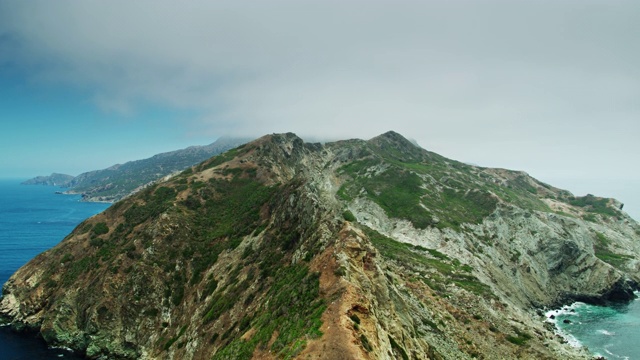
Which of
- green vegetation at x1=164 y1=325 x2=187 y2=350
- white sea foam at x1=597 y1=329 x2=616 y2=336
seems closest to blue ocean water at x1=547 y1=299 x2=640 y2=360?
white sea foam at x1=597 y1=329 x2=616 y2=336

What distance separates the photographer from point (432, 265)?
9638 centimetres

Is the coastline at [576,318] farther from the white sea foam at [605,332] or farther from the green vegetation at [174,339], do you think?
the green vegetation at [174,339]

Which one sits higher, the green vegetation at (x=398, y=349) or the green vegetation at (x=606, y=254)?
the green vegetation at (x=398, y=349)

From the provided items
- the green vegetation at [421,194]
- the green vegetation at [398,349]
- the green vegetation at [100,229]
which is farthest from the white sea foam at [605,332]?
the green vegetation at [100,229]

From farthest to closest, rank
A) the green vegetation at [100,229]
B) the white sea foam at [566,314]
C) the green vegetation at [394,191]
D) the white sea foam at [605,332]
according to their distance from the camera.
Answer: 1. the green vegetation at [394,191]
2. the green vegetation at [100,229]
3. the white sea foam at [605,332]
4. the white sea foam at [566,314]

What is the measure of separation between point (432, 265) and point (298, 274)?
205ft

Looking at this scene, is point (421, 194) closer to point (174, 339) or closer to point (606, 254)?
point (606, 254)

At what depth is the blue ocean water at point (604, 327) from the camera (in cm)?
8300

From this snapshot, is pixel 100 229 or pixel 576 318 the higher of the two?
pixel 100 229

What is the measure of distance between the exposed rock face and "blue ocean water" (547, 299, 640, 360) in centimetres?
609

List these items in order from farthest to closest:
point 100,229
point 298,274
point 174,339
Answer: point 100,229, point 174,339, point 298,274

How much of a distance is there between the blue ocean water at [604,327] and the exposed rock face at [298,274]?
6091 millimetres

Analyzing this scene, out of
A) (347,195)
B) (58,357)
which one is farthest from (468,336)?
(347,195)

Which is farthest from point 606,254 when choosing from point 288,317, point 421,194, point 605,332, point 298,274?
point 288,317
